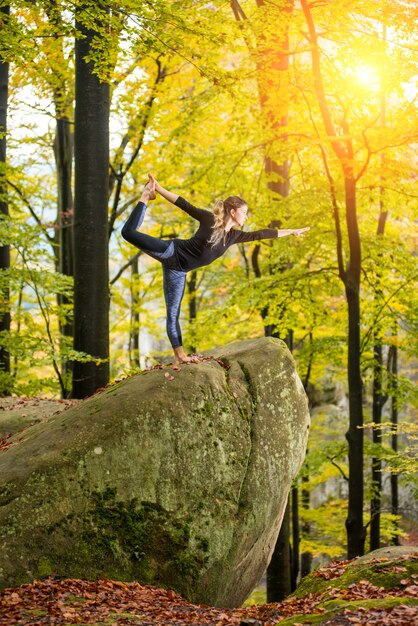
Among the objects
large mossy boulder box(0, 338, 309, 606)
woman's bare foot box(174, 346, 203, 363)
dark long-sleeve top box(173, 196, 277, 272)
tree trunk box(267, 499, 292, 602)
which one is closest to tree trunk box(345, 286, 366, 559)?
tree trunk box(267, 499, 292, 602)

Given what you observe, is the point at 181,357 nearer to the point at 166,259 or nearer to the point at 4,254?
the point at 166,259

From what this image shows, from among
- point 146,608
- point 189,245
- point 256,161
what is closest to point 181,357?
point 189,245

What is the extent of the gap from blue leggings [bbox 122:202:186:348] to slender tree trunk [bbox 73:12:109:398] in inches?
121

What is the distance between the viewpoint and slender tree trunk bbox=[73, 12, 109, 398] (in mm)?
10414

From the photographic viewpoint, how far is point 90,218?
10500 millimetres

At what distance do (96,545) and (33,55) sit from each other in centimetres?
595

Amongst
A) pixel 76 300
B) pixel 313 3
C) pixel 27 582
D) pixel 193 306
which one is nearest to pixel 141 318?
pixel 193 306

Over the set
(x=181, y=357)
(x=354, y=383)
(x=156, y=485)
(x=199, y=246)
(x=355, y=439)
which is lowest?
(x=355, y=439)

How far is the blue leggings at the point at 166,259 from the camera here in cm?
717

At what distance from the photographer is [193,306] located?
68.1 feet

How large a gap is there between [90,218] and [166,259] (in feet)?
11.4

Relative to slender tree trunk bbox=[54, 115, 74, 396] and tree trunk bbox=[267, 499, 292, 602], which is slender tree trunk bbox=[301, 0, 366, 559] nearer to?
tree trunk bbox=[267, 499, 292, 602]

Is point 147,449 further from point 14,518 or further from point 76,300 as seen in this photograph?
point 76,300

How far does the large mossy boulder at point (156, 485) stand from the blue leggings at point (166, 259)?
59cm
